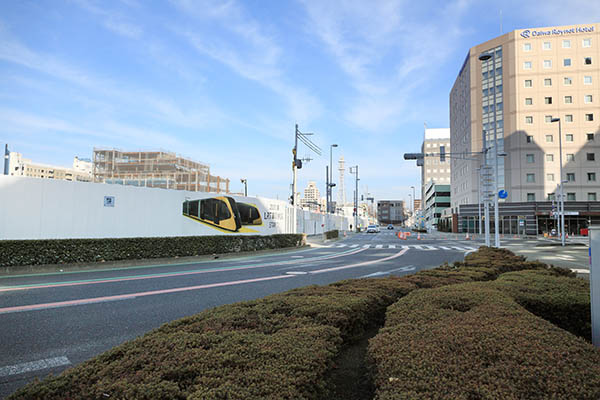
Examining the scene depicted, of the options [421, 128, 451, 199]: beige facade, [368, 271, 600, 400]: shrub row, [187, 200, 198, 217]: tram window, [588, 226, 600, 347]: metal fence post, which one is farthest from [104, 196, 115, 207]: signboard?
[421, 128, 451, 199]: beige facade

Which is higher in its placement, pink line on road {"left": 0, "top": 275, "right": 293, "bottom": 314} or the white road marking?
the white road marking

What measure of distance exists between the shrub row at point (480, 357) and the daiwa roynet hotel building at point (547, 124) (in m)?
55.9

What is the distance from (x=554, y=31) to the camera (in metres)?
55.8

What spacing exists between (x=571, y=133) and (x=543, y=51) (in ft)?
44.1

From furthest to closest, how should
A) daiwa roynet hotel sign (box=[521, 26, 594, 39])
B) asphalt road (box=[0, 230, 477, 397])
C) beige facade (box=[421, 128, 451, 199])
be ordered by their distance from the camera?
beige facade (box=[421, 128, 451, 199]) < daiwa roynet hotel sign (box=[521, 26, 594, 39]) < asphalt road (box=[0, 230, 477, 397])

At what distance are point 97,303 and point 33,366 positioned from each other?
3495 mm

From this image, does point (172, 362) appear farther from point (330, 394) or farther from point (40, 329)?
point (40, 329)

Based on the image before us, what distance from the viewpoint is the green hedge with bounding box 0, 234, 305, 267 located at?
1223 centimetres

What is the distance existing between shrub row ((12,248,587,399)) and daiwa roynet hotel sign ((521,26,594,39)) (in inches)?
2659

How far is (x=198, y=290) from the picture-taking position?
8945 mm

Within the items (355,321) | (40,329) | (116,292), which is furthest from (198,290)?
(355,321)

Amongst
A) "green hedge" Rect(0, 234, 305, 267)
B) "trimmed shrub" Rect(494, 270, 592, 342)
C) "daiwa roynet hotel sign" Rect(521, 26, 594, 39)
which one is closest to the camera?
"trimmed shrub" Rect(494, 270, 592, 342)

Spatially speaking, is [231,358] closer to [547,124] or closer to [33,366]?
[33,366]

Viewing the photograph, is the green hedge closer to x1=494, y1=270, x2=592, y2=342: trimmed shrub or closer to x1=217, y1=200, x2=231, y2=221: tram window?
x1=217, y1=200, x2=231, y2=221: tram window
